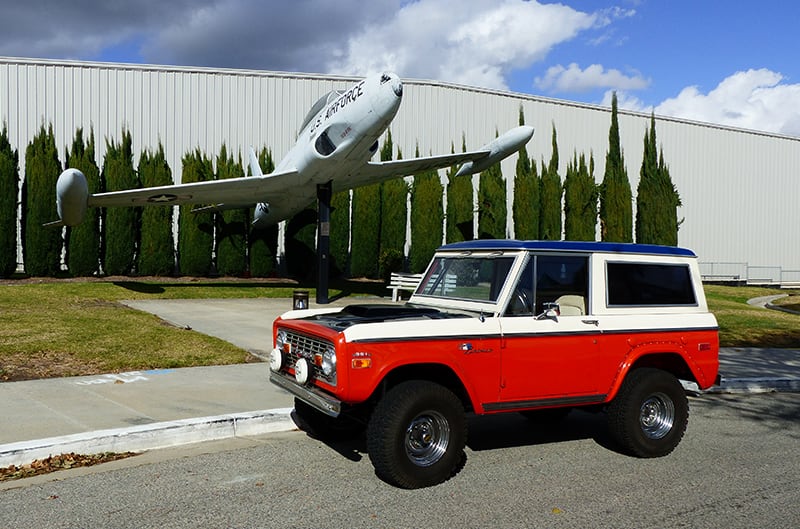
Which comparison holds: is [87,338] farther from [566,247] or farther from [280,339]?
[566,247]

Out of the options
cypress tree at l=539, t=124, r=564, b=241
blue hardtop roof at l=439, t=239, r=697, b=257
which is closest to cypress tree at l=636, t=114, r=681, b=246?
cypress tree at l=539, t=124, r=564, b=241

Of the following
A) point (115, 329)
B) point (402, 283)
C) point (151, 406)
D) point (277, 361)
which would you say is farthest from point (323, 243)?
point (277, 361)

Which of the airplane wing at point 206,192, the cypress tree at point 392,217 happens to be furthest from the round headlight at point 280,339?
the cypress tree at point 392,217

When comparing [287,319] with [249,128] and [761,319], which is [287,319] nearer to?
[761,319]

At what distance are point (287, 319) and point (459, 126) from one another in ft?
88.8

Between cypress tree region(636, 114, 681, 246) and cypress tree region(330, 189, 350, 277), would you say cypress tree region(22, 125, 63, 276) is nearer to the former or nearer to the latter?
cypress tree region(330, 189, 350, 277)

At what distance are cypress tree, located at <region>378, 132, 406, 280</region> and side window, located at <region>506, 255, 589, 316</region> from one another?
21.3 m

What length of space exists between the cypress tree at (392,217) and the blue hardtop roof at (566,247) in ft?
68.5

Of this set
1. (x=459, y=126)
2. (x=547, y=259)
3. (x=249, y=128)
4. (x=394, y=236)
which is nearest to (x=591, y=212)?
(x=459, y=126)

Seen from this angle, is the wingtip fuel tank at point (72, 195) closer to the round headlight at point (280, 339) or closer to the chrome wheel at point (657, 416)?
the round headlight at point (280, 339)

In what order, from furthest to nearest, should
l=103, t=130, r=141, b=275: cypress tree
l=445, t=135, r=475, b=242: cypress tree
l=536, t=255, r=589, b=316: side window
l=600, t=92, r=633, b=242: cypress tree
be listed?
l=600, t=92, r=633, b=242: cypress tree < l=445, t=135, r=475, b=242: cypress tree < l=103, t=130, r=141, b=275: cypress tree < l=536, t=255, r=589, b=316: side window

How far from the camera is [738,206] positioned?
40.3 meters

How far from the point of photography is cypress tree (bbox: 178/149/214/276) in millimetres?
25094

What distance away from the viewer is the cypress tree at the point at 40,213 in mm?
22953
